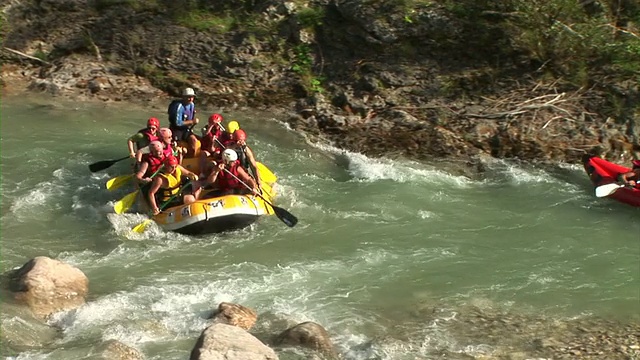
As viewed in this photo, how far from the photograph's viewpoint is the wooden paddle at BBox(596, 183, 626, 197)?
10.3 m

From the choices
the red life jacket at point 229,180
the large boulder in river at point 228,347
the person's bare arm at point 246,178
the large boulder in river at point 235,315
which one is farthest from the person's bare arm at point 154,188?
the large boulder in river at point 228,347

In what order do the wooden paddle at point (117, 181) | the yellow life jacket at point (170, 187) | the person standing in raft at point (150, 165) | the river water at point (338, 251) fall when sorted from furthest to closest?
the wooden paddle at point (117, 181) → the person standing in raft at point (150, 165) → the yellow life jacket at point (170, 187) → the river water at point (338, 251)

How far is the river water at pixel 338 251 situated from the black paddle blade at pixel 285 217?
171 millimetres

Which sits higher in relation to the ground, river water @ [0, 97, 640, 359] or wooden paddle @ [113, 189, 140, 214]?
wooden paddle @ [113, 189, 140, 214]

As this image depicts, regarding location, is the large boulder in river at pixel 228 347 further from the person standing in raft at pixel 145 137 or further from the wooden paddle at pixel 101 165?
the wooden paddle at pixel 101 165

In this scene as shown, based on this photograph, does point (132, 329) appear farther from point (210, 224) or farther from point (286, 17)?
point (286, 17)

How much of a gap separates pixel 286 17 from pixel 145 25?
9.01 ft

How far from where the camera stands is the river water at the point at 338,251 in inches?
289

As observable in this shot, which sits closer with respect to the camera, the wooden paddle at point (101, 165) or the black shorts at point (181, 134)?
the wooden paddle at point (101, 165)

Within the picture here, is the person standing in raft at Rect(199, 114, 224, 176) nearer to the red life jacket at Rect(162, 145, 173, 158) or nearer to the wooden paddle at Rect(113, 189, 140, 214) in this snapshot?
the red life jacket at Rect(162, 145, 173, 158)

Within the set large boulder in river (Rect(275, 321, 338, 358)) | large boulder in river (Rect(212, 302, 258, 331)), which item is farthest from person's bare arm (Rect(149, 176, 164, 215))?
large boulder in river (Rect(275, 321, 338, 358))

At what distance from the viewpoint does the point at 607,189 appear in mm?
10344

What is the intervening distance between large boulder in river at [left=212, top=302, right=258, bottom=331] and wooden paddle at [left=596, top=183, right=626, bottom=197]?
5169mm

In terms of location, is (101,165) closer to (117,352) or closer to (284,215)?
(284,215)
